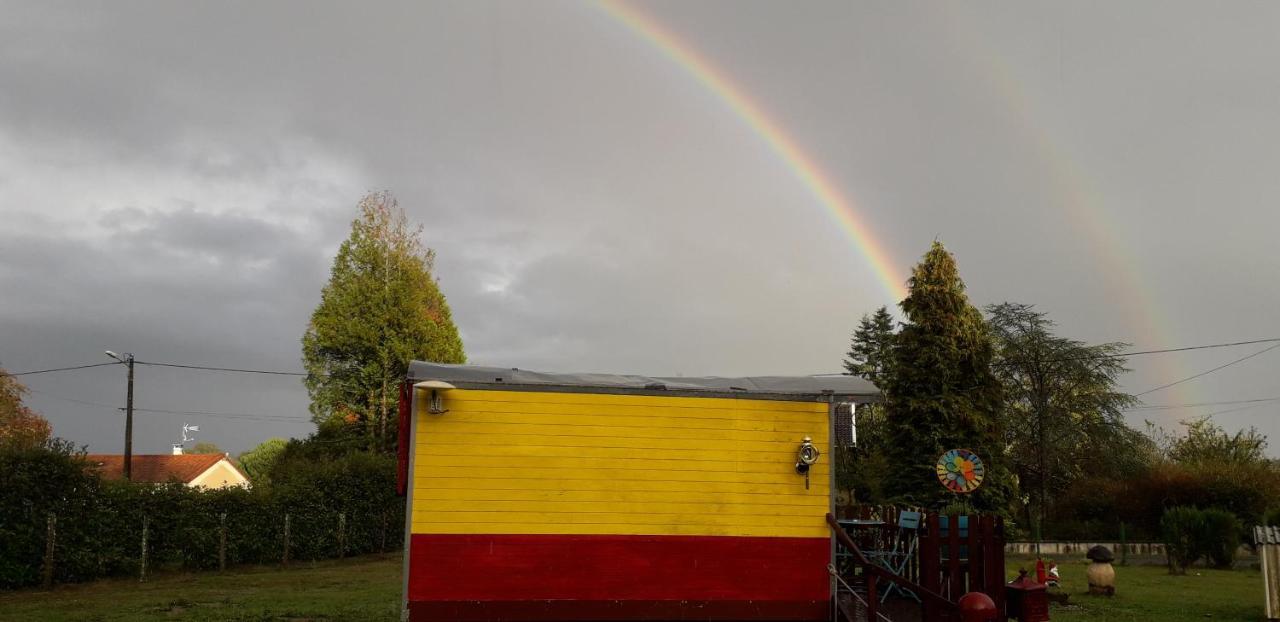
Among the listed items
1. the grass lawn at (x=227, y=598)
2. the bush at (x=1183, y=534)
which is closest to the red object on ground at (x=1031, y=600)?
the grass lawn at (x=227, y=598)

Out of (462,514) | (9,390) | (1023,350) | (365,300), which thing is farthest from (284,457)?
(1023,350)

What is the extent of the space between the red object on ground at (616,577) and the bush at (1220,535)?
687 inches

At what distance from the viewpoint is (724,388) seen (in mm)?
10156

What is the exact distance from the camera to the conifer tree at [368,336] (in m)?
30.2

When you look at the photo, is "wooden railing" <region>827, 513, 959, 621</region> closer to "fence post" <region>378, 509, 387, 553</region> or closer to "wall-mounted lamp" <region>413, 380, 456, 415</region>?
"wall-mounted lamp" <region>413, 380, 456, 415</region>

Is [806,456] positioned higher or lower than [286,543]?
higher

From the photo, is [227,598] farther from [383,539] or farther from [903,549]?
[903,549]

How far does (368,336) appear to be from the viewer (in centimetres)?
3000

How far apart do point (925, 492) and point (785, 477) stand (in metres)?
19.3

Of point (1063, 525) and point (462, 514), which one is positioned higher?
point (462, 514)

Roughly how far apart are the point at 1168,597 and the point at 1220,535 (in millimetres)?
8065

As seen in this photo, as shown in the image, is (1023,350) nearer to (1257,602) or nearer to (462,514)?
(1257,602)

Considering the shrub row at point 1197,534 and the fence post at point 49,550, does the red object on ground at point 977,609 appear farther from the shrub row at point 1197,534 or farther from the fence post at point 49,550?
the shrub row at point 1197,534

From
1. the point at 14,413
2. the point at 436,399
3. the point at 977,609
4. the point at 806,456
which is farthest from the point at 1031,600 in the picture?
the point at 14,413
